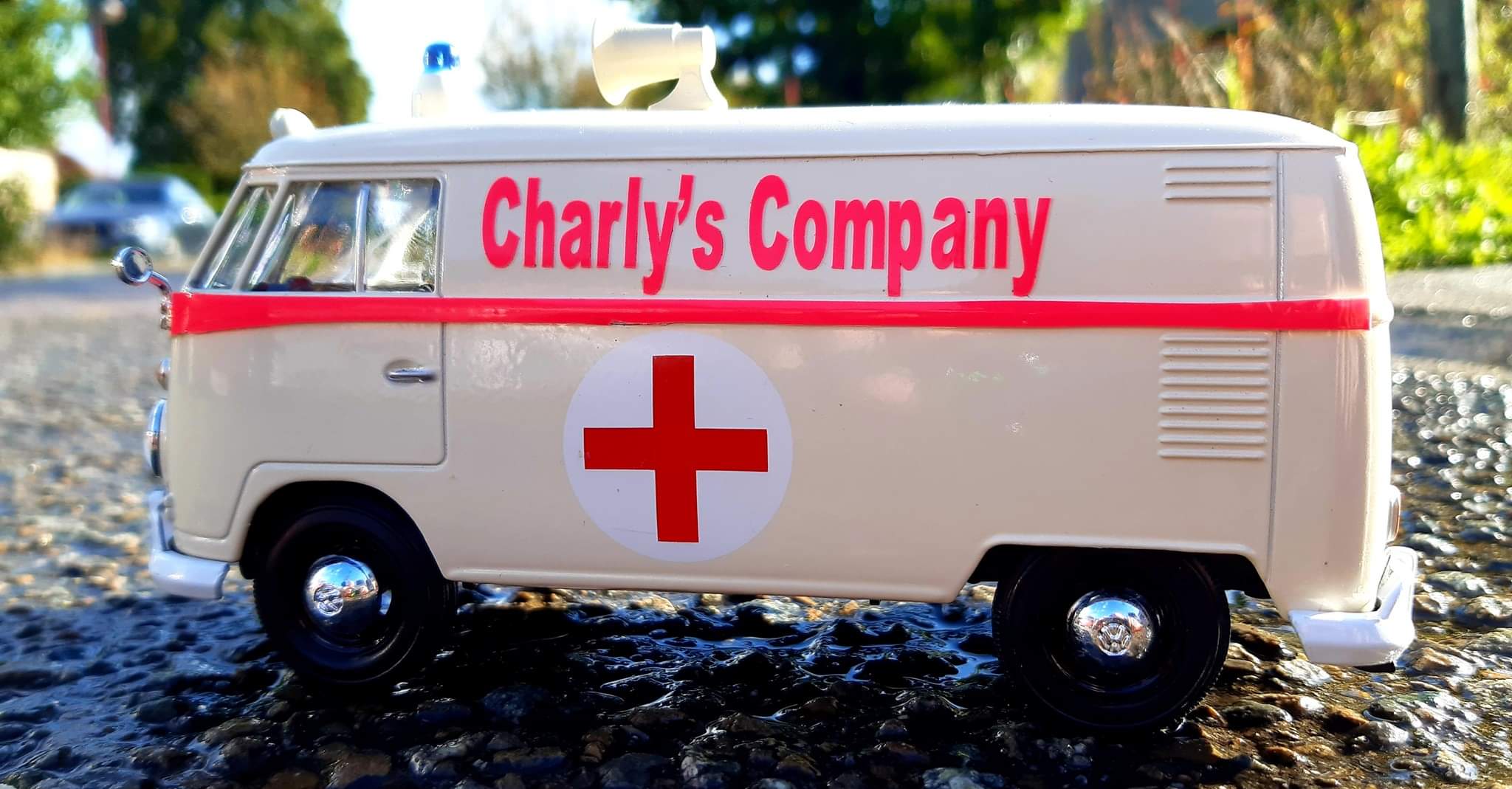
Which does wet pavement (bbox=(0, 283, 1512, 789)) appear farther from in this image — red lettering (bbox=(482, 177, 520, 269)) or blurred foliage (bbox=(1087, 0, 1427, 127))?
blurred foliage (bbox=(1087, 0, 1427, 127))

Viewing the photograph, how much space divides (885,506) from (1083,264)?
918 mm

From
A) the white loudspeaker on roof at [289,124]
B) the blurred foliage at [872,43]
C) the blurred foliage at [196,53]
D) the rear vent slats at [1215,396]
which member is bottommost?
the rear vent slats at [1215,396]

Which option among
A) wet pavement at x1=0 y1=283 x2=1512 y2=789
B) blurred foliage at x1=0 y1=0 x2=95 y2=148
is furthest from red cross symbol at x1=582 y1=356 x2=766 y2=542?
Result: blurred foliage at x1=0 y1=0 x2=95 y2=148

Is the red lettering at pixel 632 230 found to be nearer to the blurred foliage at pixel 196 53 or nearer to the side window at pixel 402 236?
the side window at pixel 402 236

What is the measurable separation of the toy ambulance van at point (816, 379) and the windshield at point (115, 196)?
2193 cm

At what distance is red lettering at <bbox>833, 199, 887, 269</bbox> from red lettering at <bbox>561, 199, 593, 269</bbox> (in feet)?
2.51

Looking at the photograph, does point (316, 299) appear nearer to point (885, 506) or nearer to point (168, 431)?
point (168, 431)

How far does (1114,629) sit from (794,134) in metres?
1.77

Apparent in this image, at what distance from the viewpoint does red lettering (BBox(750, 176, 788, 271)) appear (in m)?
3.90

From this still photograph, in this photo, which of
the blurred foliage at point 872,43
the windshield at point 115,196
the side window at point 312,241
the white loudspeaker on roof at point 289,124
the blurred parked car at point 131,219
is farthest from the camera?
the windshield at point 115,196

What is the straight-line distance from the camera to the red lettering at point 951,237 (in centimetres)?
381

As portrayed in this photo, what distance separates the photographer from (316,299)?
4.16 metres

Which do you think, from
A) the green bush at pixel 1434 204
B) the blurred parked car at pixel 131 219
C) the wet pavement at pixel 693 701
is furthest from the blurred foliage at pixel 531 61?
the wet pavement at pixel 693 701

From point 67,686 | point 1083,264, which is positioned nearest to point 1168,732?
point 1083,264
